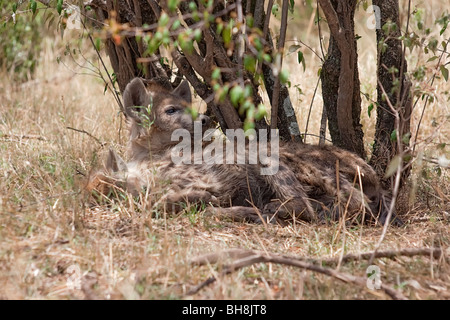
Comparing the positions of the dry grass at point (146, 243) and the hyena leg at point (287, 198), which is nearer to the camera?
the dry grass at point (146, 243)

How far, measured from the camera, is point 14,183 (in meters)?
4.69

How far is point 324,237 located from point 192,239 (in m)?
0.87

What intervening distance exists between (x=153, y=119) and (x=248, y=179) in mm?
865

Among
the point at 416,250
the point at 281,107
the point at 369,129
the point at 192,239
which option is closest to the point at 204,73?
the point at 281,107

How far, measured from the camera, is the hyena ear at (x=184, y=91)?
519 cm

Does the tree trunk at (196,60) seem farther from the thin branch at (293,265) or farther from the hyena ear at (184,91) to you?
the thin branch at (293,265)

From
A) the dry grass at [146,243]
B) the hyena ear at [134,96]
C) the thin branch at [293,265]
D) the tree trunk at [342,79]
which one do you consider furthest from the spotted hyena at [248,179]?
the thin branch at [293,265]

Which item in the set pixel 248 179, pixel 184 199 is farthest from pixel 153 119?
pixel 248 179

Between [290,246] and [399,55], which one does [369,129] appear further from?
[290,246]

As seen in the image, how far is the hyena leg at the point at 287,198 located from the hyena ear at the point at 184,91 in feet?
3.34

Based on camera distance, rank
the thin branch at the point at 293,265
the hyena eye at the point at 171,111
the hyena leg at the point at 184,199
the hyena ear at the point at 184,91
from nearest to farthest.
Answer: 1. the thin branch at the point at 293,265
2. the hyena leg at the point at 184,199
3. the hyena eye at the point at 171,111
4. the hyena ear at the point at 184,91

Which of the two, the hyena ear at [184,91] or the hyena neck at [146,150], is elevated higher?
the hyena ear at [184,91]

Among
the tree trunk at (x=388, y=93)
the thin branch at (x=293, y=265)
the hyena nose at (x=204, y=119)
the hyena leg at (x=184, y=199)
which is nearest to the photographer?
the thin branch at (x=293, y=265)

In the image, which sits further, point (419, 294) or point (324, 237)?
point (324, 237)
